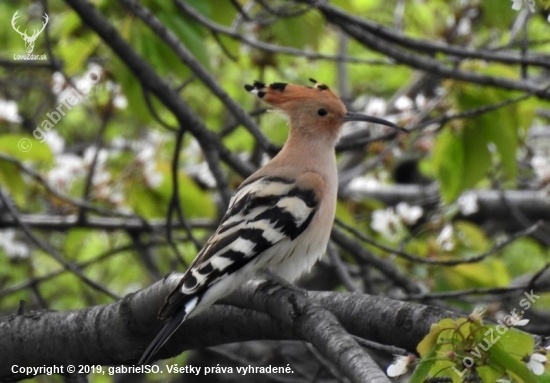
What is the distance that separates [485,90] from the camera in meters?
4.12

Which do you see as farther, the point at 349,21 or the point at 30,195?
the point at 30,195

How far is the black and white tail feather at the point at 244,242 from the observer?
8.77ft

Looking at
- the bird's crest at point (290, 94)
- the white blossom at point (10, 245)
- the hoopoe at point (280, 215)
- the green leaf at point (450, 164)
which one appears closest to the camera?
the hoopoe at point (280, 215)

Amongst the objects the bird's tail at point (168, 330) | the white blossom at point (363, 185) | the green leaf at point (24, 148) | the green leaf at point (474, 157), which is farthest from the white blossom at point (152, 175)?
the bird's tail at point (168, 330)

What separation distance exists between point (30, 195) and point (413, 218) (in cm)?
232

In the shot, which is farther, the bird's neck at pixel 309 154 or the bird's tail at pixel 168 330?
the bird's neck at pixel 309 154

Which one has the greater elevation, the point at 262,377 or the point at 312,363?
the point at 312,363

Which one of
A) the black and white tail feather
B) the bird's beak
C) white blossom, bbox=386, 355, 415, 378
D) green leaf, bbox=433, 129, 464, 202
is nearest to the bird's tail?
the black and white tail feather

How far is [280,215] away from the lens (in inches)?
129

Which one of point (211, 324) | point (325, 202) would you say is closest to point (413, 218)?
point (325, 202)

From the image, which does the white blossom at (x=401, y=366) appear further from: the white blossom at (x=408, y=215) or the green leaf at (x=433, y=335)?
the white blossom at (x=408, y=215)

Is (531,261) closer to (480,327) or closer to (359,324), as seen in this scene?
(359,324)

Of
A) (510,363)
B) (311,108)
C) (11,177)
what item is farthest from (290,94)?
(510,363)

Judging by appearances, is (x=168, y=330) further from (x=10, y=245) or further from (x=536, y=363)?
(x=10, y=245)
